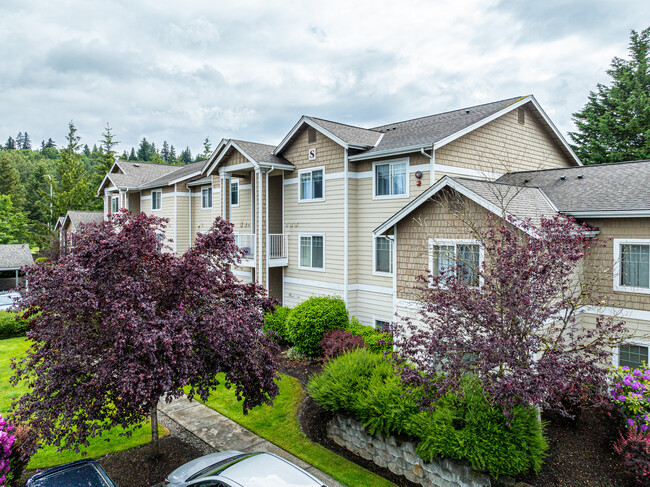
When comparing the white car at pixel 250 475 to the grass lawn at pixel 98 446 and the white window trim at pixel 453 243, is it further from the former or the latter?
the white window trim at pixel 453 243

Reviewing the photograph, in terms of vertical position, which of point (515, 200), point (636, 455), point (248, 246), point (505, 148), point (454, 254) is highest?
point (505, 148)

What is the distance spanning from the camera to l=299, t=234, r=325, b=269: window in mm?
18000

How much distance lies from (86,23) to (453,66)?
55.9 feet

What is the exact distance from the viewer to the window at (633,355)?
11.2 meters

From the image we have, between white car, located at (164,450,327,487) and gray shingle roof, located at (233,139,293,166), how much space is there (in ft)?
45.2

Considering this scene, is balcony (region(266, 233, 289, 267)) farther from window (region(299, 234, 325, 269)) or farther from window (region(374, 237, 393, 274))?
window (region(374, 237, 393, 274))

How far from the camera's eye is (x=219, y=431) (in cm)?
1025

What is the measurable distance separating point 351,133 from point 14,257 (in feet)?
95.6

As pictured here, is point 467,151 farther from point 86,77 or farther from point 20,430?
point 86,77

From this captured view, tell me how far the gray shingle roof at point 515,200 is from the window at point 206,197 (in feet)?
62.1

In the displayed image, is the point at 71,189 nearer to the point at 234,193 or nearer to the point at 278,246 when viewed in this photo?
the point at 234,193

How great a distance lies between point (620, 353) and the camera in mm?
11531

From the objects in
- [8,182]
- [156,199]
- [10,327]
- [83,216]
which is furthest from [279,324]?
[8,182]

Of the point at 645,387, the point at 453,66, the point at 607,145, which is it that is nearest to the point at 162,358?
the point at 645,387
